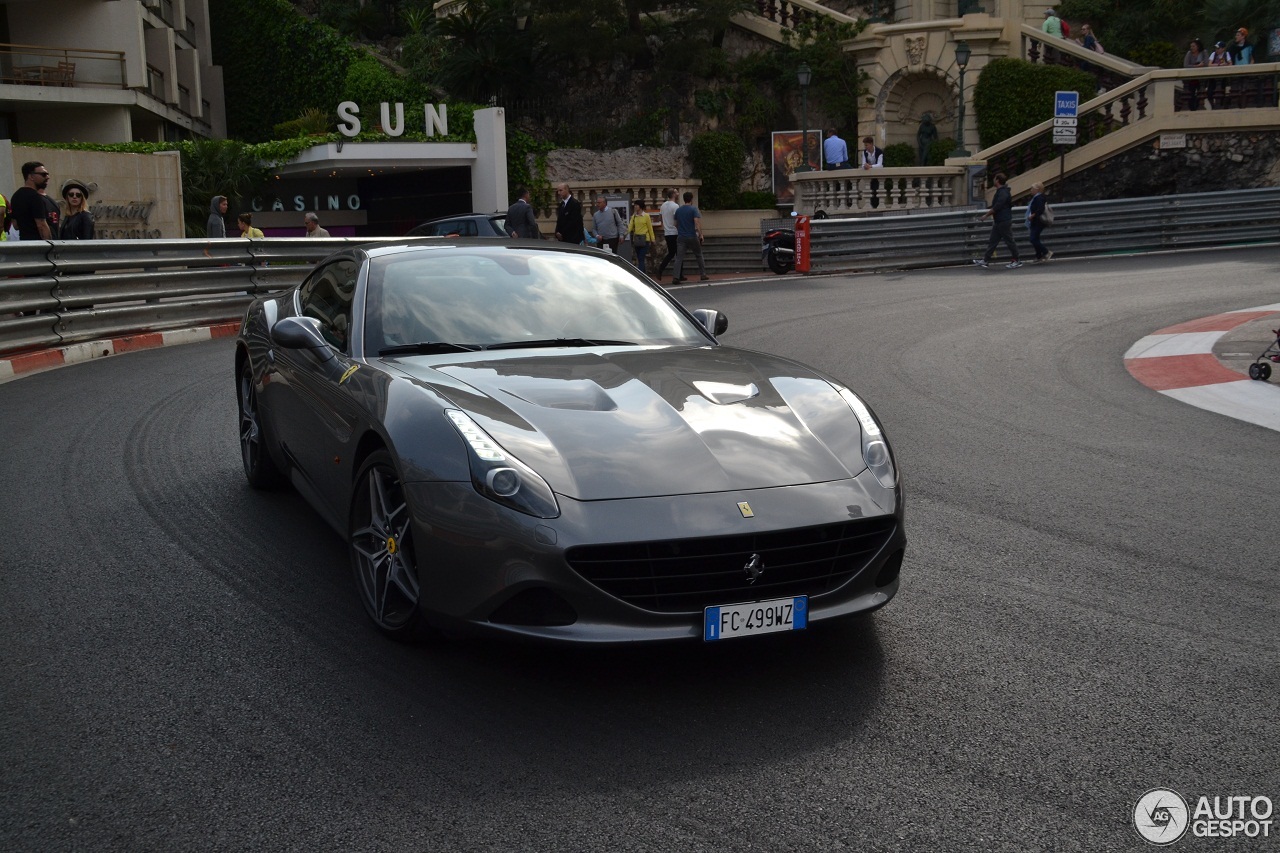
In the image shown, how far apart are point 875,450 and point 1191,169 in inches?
1203

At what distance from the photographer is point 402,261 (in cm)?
570

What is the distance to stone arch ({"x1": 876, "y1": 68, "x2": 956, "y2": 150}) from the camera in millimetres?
40812

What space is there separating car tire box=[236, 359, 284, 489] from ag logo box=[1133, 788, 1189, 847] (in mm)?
4732

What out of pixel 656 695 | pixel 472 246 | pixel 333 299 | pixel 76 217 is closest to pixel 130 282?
pixel 76 217

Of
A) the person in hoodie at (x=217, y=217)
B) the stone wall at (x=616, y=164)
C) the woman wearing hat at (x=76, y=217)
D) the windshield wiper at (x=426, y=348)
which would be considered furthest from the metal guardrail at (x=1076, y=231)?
the windshield wiper at (x=426, y=348)

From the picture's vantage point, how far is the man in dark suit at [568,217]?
22.3 metres

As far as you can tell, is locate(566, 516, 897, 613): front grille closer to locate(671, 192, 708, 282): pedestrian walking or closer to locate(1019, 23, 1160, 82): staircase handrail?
locate(671, 192, 708, 282): pedestrian walking

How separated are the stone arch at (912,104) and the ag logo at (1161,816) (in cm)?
3931

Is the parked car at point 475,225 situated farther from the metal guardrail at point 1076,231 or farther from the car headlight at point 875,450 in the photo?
the car headlight at point 875,450

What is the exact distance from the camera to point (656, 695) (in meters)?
4.01

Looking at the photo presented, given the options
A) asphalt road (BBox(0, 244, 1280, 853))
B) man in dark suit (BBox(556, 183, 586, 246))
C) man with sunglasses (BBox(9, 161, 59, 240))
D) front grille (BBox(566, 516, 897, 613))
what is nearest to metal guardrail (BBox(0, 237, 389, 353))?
man with sunglasses (BBox(9, 161, 59, 240))

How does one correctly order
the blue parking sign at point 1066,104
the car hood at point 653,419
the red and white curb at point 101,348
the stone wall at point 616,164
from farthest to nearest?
the stone wall at point 616,164
the blue parking sign at point 1066,104
the red and white curb at point 101,348
the car hood at point 653,419

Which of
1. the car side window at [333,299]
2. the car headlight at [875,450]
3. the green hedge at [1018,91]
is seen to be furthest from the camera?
the green hedge at [1018,91]

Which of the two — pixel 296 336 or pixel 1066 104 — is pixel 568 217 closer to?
pixel 1066 104
